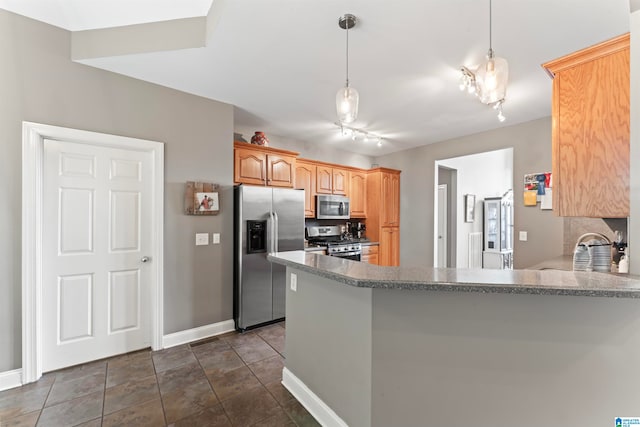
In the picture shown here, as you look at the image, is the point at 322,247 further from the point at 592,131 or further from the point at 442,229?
the point at 592,131

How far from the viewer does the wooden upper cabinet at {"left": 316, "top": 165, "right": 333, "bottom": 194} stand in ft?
16.1

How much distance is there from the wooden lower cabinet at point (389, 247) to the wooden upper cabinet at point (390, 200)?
13cm

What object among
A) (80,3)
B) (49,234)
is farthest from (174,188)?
(80,3)

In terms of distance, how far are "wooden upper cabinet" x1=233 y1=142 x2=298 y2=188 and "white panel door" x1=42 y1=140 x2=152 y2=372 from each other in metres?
1.04

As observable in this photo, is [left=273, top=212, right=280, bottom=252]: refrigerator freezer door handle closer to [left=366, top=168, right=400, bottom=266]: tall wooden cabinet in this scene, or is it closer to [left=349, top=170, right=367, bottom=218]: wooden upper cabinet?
[left=349, top=170, right=367, bottom=218]: wooden upper cabinet

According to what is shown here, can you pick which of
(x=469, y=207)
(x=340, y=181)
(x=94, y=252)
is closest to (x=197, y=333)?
(x=94, y=252)

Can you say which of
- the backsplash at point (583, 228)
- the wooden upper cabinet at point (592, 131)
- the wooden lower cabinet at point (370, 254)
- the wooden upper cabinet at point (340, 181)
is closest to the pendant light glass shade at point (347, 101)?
the wooden upper cabinet at point (592, 131)

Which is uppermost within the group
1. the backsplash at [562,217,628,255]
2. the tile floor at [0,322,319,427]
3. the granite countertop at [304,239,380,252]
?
the backsplash at [562,217,628,255]

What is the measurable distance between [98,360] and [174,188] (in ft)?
5.72

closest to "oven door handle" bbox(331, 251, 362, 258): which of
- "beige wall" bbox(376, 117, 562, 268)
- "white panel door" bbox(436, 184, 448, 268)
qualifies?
"beige wall" bbox(376, 117, 562, 268)

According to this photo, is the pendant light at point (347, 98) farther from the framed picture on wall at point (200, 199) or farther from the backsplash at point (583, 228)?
the backsplash at point (583, 228)

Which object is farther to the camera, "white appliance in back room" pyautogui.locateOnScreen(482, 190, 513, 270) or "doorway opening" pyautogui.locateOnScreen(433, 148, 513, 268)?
"white appliance in back room" pyautogui.locateOnScreen(482, 190, 513, 270)

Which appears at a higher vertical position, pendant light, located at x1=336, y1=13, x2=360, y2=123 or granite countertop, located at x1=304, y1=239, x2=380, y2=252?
pendant light, located at x1=336, y1=13, x2=360, y2=123

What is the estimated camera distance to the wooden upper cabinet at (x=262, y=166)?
3.60 metres
